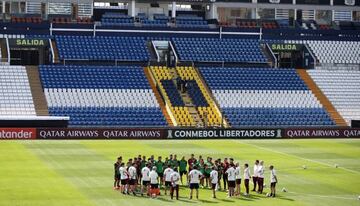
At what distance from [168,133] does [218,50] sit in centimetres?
2008

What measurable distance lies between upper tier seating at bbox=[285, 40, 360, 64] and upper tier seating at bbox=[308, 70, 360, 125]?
3.44 meters

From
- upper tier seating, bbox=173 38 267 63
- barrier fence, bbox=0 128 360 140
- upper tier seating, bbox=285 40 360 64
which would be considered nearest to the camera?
barrier fence, bbox=0 128 360 140

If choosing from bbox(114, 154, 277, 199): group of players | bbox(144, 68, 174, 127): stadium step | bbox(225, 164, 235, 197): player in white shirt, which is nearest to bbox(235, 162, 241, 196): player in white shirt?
bbox(114, 154, 277, 199): group of players

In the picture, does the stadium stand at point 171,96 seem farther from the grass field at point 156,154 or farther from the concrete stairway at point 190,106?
the grass field at point 156,154

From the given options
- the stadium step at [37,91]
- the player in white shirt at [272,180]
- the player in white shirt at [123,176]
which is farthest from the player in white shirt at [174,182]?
the stadium step at [37,91]

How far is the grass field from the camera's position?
3798 centimetres

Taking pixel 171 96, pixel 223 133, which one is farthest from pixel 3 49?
pixel 223 133

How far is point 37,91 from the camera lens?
74.1 meters

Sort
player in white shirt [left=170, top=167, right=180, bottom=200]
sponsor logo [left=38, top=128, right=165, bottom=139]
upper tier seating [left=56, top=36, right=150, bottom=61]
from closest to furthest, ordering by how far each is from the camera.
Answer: player in white shirt [left=170, top=167, right=180, bottom=200]
sponsor logo [left=38, top=128, right=165, bottom=139]
upper tier seating [left=56, top=36, right=150, bottom=61]

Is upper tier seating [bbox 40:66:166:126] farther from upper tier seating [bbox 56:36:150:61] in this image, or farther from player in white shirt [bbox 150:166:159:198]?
player in white shirt [bbox 150:166:159:198]

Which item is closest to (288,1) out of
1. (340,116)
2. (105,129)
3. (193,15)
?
(193,15)

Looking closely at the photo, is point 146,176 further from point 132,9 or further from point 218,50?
point 132,9

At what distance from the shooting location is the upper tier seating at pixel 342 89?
259 feet

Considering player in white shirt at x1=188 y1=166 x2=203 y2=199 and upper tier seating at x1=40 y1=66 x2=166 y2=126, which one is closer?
player in white shirt at x1=188 y1=166 x2=203 y2=199
